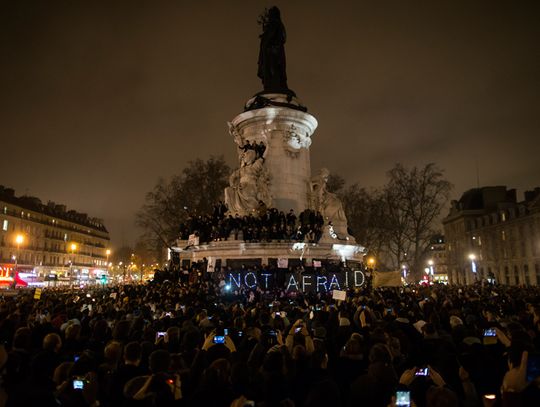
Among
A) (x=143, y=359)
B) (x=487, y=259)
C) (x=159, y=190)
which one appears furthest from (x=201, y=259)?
(x=487, y=259)

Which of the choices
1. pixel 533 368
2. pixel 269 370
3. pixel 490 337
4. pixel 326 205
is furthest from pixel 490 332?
pixel 326 205

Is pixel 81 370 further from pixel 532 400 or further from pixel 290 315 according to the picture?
pixel 290 315

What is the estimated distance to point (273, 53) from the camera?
3025cm

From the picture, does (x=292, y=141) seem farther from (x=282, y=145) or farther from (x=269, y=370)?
(x=269, y=370)

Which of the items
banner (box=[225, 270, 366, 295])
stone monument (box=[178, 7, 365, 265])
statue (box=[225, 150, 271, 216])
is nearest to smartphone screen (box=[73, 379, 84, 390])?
banner (box=[225, 270, 366, 295])

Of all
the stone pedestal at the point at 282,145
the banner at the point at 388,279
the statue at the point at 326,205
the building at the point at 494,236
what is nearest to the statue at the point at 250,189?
the stone pedestal at the point at 282,145

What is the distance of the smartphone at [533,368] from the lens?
407 centimetres

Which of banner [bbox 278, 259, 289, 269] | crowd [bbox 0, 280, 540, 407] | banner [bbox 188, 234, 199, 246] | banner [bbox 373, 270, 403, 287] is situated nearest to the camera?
crowd [bbox 0, 280, 540, 407]

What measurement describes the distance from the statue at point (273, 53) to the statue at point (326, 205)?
712cm

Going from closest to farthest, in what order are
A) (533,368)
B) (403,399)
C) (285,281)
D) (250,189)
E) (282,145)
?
1. (403,399)
2. (533,368)
3. (285,281)
4. (250,189)
5. (282,145)

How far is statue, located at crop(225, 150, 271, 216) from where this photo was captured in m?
25.1

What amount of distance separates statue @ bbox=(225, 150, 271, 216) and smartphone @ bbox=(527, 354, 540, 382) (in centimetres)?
2095

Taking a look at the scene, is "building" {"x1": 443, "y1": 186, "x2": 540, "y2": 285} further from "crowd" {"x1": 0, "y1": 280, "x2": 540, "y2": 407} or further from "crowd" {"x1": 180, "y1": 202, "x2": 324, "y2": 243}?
"crowd" {"x1": 0, "y1": 280, "x2": 540, "y2": 407}

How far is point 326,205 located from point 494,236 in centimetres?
5402
